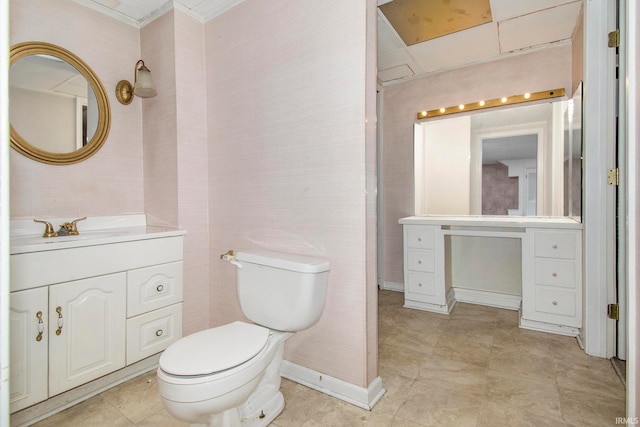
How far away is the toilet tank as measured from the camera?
4.46ft

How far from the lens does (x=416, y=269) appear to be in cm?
273

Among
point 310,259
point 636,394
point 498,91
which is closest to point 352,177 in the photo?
point 310,259

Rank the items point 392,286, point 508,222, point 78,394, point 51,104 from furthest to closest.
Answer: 1. point 392,286
2. point 508,222
3. point 51,104
4. point 78,394

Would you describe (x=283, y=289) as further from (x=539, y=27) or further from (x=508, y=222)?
(x=539, y=27)

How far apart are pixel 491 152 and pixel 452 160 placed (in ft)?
1.08

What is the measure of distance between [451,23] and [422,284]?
2.04m

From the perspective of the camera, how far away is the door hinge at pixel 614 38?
1.73 metres

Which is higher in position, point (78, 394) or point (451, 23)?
point (451, 23)

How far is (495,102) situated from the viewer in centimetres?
271

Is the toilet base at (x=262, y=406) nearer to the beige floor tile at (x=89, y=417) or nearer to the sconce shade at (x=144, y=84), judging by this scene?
the beige floor tile at (x=89, y=417)

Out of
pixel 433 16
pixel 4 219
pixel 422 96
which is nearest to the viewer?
pixel 4 219

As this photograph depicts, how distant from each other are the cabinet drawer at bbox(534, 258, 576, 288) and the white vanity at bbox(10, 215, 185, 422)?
2489mm

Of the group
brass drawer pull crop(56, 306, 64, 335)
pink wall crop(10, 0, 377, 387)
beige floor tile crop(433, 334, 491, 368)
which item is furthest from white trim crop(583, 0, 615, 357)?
brass drawer pull crop(56, 306, 64, 335)

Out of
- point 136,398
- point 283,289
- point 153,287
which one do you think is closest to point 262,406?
point 283,289
